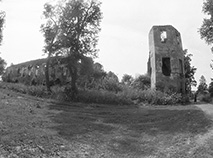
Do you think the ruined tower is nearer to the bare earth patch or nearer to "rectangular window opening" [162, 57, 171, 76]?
"rectangular window opening" [162, 57, 171, 76]

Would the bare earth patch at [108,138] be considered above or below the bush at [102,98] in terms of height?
below

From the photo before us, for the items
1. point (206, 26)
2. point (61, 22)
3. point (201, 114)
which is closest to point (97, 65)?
point (61, 22)

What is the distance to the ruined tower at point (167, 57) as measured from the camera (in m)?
18.9

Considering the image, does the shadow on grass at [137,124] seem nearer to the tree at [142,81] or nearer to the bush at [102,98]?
the bush at [102,98]

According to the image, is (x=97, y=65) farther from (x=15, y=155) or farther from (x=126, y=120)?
(x=15, y=155)

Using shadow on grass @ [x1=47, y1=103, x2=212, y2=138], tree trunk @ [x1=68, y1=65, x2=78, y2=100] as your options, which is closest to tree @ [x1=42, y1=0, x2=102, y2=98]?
tree trunk @ [x1=68, y1=65, x2=78, y2=100]

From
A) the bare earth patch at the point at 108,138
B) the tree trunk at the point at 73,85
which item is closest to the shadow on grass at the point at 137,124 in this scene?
the bare earth patch at the point at 108,138

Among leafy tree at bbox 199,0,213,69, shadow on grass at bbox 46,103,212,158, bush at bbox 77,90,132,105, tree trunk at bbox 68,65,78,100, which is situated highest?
leafy tree at bbox 199,0,213,69

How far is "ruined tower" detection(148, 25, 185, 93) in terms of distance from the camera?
745 inches

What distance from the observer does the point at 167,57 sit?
65.1ft

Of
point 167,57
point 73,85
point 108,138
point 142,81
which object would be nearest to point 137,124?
point 108,138

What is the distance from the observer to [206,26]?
16719mm

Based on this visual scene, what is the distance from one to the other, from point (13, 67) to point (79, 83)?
21.0 meters

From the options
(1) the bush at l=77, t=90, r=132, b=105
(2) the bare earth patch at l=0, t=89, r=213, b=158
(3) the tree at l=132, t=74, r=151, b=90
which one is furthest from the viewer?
(3) the tree at l=132, t=74, r=151, b=90
